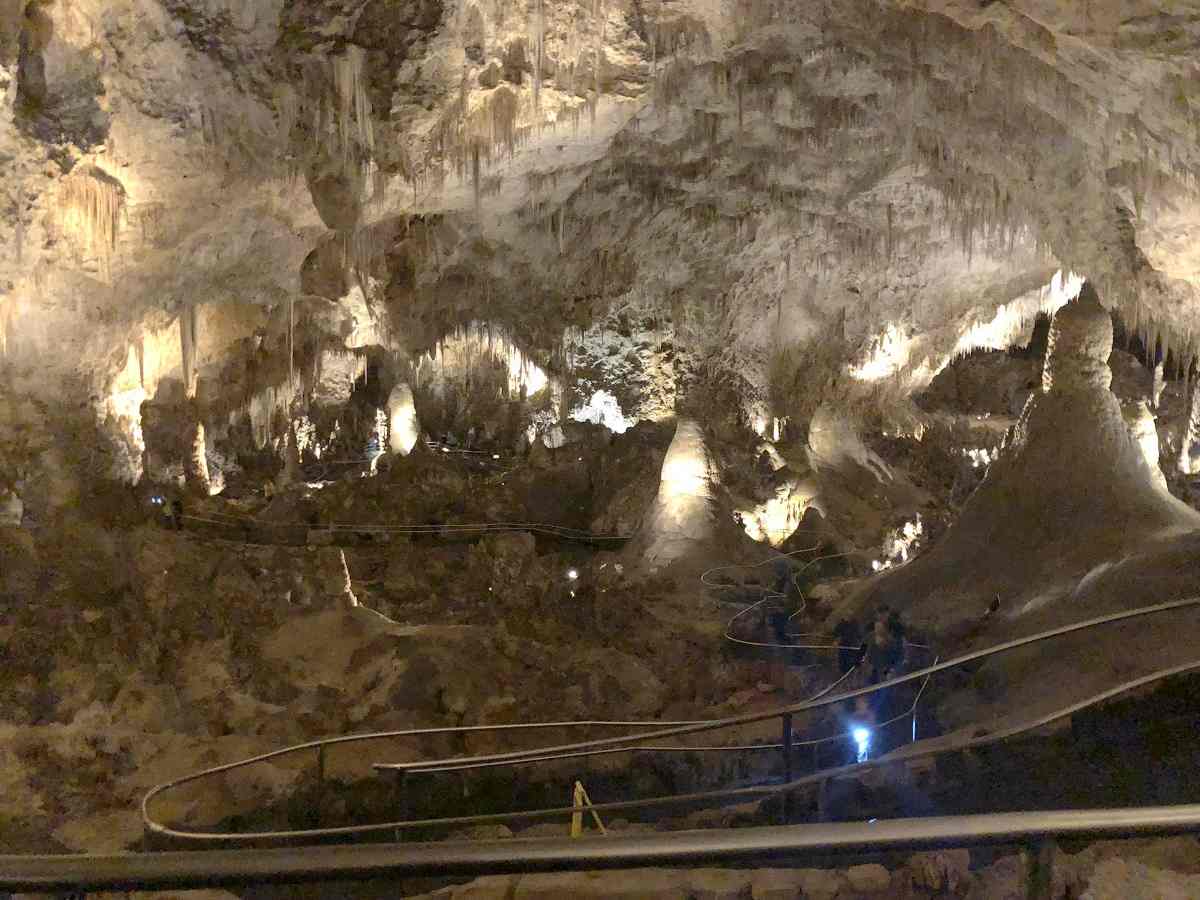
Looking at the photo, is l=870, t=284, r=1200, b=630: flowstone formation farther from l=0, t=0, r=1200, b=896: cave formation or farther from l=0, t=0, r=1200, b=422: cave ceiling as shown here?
l=0, t=0, r=1200, b=422: cave ceiling

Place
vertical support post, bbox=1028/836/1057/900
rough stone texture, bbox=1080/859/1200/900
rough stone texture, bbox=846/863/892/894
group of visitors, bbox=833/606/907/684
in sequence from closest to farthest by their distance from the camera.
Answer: vertical support post, bbox=1028/836/1057/900 → rough stone texture, bbox=1080/859/1200/900 → rough stone texture, bbox=846/863/892/894 → group of visitors, bbox=833/606/907/684

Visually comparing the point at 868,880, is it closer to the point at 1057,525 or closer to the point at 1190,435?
the point at 1057,525

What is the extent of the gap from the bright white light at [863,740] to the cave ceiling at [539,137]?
638cm

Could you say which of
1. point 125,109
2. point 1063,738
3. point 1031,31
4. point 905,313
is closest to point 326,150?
point 125,109

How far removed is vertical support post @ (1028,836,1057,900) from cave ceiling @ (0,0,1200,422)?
831 centimetres

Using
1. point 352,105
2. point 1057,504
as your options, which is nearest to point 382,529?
point 352,105

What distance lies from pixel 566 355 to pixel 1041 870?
1856 centimetres

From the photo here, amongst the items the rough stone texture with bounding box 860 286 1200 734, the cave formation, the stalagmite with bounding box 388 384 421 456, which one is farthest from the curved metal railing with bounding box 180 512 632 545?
the rough stone texture with bounding box 860 286 1200 734

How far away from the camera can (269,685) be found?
965 cm

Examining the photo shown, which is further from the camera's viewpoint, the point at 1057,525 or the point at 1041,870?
the point at 1057,525

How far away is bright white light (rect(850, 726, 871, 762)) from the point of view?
655 cm

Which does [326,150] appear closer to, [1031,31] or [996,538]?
[1031,31]

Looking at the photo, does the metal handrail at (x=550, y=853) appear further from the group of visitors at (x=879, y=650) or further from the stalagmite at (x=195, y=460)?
the stalagmite at (x=195, y=460)

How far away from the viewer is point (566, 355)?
65.6 ft
